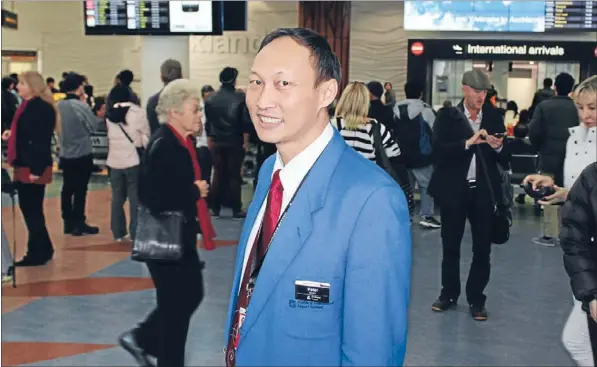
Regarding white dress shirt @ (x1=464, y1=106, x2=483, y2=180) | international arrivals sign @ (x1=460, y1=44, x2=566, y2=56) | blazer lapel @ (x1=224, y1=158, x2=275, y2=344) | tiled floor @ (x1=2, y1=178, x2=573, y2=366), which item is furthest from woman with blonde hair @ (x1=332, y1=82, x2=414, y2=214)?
international arrivals sign @ (x1=460, y1=44, x2=566, y2=56)

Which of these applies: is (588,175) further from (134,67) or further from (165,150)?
(134,67)

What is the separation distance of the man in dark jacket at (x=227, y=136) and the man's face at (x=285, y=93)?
8387mm

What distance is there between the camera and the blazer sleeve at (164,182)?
4.33m

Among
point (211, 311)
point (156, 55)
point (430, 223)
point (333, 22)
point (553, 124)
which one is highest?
point (333, 22)

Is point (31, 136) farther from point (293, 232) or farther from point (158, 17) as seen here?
point (293, 232)

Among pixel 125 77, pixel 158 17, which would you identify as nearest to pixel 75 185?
pixel 125 77

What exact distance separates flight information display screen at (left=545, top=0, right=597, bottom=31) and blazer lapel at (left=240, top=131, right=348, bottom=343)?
13.1 meters

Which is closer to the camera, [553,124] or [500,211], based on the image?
[500,211]

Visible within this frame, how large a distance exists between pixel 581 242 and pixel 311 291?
6.24ft

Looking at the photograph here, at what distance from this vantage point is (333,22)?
16453mm

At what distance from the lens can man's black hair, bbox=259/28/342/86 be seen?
2.06m

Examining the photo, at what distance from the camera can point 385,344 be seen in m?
2.00

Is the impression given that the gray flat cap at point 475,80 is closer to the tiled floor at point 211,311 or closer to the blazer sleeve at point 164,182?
the tiled floor at point 211,311

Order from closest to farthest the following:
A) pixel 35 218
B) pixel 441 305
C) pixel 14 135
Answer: pixel 441 305
pixel 14 135
pixel 35 218
